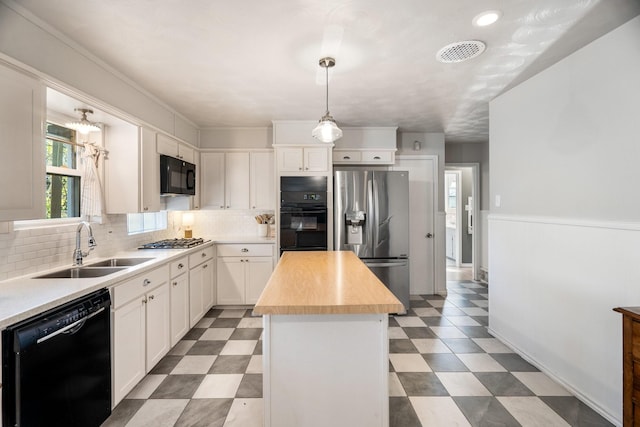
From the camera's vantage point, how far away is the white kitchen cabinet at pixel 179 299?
267 cm

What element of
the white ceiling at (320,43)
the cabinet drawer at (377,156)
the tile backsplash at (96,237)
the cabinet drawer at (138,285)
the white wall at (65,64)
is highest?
the white ceiling at (320,43)

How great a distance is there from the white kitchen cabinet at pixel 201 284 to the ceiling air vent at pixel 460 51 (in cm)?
292

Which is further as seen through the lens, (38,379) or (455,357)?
(455,357)

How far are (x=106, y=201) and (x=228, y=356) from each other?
1.77 m

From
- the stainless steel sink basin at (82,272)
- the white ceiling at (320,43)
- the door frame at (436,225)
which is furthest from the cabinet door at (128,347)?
the door frame at (436,225)

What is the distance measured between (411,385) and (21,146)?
9.39 ft

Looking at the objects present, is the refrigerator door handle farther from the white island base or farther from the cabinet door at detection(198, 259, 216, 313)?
the white island base

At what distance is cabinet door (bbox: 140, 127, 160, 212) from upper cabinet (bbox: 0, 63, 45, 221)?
3.32 ft

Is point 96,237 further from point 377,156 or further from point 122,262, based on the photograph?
point 377,156

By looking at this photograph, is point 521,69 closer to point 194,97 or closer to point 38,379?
point 194,97

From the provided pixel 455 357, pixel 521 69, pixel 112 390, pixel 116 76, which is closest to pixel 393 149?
pixel 521 69

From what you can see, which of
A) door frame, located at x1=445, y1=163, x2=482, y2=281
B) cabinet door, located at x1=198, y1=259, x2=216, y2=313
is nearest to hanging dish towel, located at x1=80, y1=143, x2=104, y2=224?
cabinet door, located at x1=198, y1=259, x2=216, y2=313

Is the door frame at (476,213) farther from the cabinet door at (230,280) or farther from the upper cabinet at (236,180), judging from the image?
the cabinet door at (230,280)

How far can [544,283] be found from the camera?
234 cm
